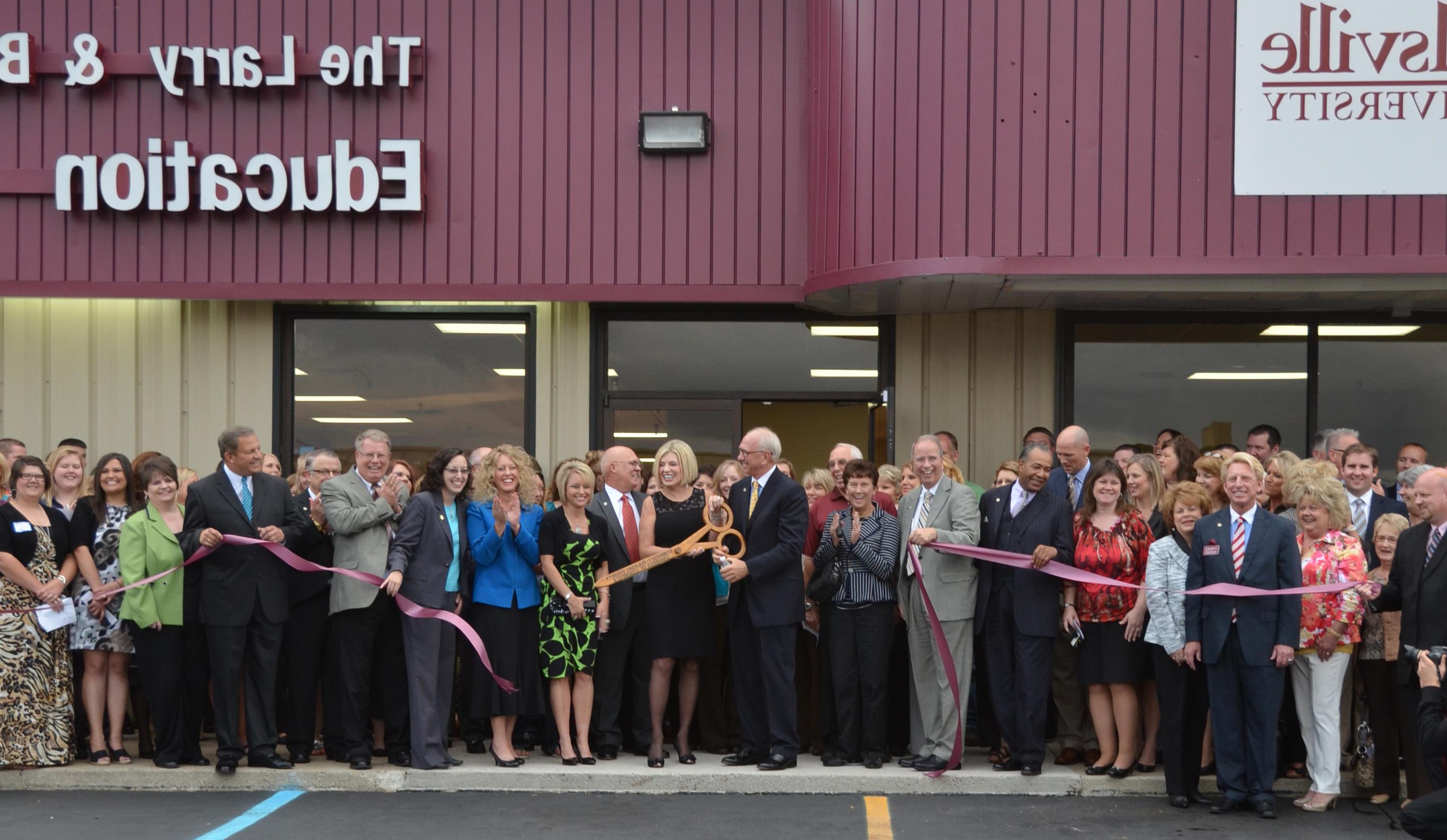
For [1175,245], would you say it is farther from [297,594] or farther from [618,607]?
[297,594]

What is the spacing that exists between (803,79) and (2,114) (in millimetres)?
6868

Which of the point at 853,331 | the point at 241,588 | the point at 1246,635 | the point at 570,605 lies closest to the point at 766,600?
the point at 570,605

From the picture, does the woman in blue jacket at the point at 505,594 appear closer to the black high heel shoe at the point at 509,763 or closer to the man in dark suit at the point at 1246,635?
the black high heel shoe at the point at 509,763

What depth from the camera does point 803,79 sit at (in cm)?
1191

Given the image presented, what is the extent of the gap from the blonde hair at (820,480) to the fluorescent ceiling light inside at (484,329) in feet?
11.3

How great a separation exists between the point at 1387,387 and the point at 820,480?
5.29 metres

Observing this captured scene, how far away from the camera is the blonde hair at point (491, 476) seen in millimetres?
9039

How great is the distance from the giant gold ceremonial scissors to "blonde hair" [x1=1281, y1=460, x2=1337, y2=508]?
3391 millimetres

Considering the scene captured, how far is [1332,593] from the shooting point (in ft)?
26.9

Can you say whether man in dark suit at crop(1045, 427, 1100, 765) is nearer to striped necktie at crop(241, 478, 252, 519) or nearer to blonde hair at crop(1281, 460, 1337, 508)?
blonde hair at crop(1281, 460, 1337, 508)

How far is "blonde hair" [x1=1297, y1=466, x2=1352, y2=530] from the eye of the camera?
27.3 feet

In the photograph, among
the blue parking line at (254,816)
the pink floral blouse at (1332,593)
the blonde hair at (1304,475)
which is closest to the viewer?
the blue parking line at (254,816)

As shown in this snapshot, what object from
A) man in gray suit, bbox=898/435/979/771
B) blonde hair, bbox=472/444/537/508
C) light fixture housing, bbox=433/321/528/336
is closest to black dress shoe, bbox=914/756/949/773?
man in gray suit, bbox=898/435/979/771

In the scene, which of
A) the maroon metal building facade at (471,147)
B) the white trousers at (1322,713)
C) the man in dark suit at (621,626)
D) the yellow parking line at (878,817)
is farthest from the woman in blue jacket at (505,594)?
the white trousers at (1322,713)
